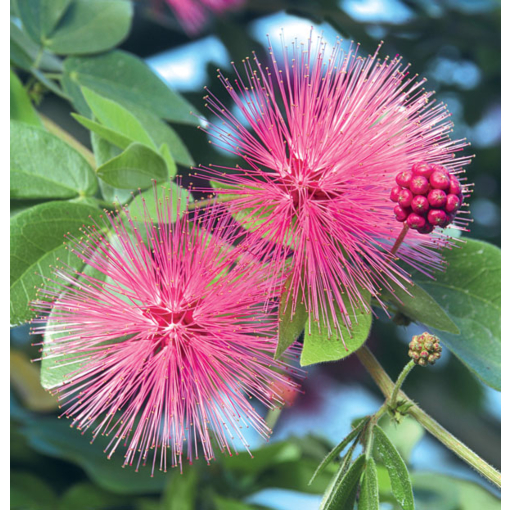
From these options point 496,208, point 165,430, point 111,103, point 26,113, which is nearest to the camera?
point 165,430

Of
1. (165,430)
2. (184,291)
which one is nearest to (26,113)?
(184,291)

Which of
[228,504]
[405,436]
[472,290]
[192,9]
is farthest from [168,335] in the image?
[192,9]

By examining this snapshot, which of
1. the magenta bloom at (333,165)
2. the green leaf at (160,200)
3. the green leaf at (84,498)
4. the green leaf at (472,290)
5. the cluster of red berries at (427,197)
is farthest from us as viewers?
the green leaf at (84,498)

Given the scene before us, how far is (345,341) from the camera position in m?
1.15

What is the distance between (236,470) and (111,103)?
1.23 m

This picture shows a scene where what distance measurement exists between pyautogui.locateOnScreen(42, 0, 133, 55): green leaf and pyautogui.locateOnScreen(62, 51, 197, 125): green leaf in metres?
0.04

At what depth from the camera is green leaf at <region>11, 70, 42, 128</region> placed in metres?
1.69

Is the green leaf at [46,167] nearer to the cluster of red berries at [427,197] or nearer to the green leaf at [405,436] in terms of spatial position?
the cluster of red berries at [427,197]

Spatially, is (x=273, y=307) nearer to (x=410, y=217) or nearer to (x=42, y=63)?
(x=410, y=217)

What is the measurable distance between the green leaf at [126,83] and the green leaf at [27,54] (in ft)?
0.21

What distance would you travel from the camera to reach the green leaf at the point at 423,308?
1.26 meters

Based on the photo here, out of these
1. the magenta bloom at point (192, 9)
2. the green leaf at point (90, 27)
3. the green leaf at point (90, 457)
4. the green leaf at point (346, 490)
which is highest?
the magenta bloom at point (192, 9)

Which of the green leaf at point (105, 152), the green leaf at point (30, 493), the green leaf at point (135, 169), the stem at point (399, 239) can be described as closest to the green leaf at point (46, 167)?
the green leaf at point (105, 152)

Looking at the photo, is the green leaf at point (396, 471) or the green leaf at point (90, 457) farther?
the green leaf at point (90, 457)
